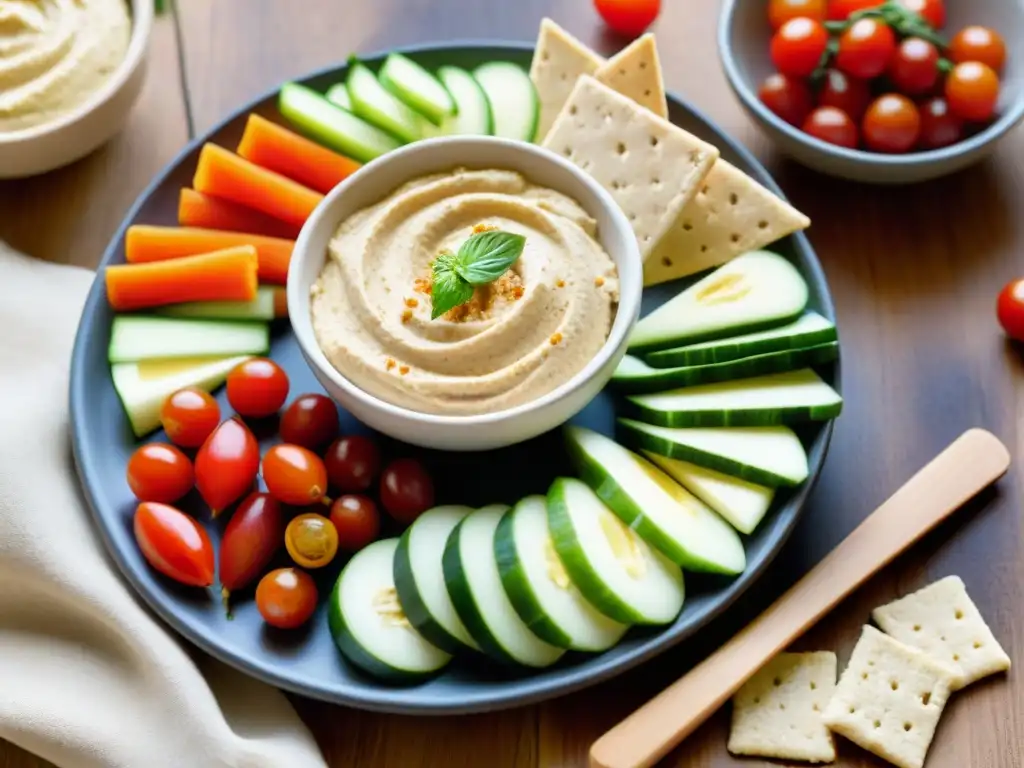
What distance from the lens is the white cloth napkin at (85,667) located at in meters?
2.46

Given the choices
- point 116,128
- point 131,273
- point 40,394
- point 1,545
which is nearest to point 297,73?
point 116,128

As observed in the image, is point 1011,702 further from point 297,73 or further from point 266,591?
point 297,73

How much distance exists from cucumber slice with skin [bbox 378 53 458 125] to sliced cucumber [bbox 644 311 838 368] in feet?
2.83

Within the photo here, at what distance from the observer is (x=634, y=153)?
2.81m

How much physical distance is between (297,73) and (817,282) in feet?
5.40

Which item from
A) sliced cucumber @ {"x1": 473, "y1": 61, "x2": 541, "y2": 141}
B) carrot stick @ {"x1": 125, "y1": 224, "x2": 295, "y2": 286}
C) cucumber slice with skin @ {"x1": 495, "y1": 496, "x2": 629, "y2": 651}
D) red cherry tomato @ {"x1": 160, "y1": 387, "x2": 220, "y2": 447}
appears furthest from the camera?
sliced cucumber @ {"x1": 473, "y1": 61, "x2": 541, "y2": 141}

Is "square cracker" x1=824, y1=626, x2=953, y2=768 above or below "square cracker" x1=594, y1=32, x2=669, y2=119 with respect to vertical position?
below

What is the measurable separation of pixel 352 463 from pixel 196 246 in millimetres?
721

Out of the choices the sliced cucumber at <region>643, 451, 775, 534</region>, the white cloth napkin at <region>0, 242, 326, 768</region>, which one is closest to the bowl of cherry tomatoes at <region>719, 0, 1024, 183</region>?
the sliced cucumber at <region>643, 451, 775, 534</region>

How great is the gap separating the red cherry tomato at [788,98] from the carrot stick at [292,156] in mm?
1147

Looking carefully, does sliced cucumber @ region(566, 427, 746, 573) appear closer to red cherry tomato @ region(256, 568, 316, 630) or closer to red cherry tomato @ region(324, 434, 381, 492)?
red cherry tomato @ region(324, 434, 381, 492)

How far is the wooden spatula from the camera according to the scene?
244 cm

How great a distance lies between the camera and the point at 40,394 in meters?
2.81

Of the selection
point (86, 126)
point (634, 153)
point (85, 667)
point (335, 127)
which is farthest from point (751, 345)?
point (86, 126)
